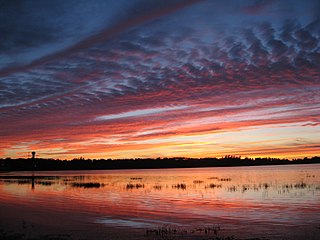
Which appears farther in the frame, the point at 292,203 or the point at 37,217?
the point at 292,203

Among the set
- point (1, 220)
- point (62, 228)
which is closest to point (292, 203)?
point (62, 228)

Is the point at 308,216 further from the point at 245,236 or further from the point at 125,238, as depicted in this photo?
the point at 125,238

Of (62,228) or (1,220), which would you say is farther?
(1,220)

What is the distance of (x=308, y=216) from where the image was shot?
2758 cm

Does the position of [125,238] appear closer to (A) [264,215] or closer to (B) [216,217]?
(B) [216,217]

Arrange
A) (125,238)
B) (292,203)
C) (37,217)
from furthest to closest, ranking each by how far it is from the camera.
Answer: (292,203)
(37,217)
(125,238)

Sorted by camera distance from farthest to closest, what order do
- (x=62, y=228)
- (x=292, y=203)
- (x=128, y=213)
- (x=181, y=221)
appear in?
1. (x=292, y=203)
2. (x=128, y=213)
3. (x=181, y=221)
4. (x=62, y=228)

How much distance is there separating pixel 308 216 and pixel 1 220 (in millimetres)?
23681

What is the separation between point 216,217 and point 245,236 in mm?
8026

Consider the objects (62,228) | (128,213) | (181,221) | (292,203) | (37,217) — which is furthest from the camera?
(292,203)

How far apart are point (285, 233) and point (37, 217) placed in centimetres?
1868

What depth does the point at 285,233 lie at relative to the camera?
68.7 feet

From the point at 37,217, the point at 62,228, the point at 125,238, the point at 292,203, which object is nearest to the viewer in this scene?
the point at 125,238

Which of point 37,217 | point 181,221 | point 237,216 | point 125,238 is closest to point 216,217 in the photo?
point 237,216
